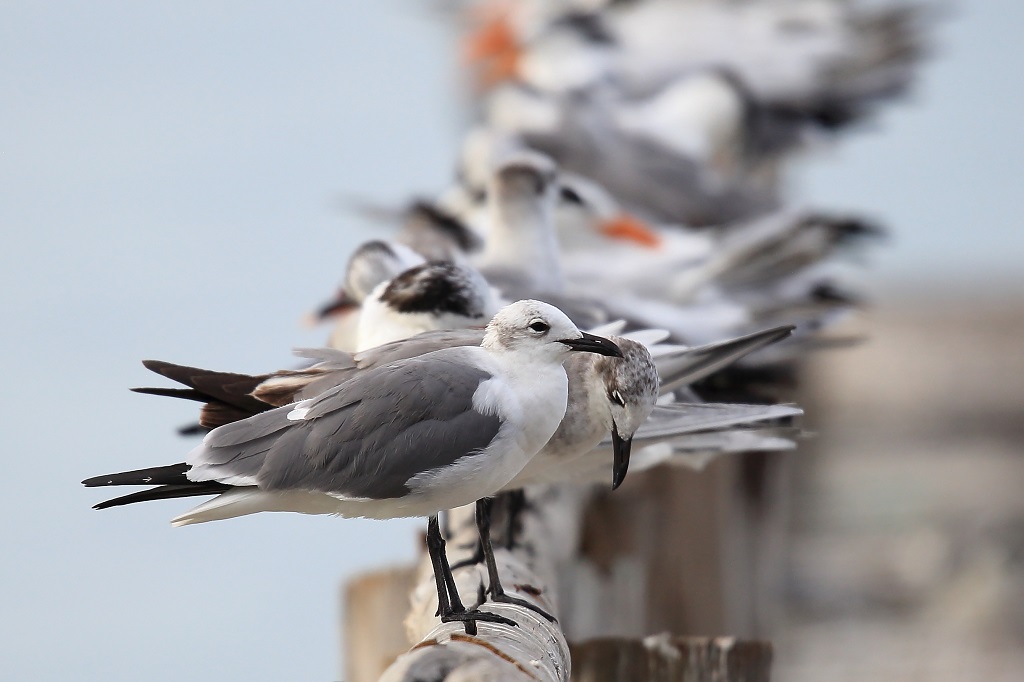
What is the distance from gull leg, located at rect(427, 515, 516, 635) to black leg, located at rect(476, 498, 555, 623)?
108 millimetres

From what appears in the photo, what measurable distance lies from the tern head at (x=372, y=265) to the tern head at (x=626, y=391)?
1114 mm

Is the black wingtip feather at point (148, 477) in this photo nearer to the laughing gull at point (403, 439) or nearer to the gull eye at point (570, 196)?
the laughing gull at point (403, 439)

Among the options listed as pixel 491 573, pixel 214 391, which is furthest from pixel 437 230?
pixel 214 391

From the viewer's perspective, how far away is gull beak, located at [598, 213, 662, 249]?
14.9 feet

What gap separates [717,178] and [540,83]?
124 cm

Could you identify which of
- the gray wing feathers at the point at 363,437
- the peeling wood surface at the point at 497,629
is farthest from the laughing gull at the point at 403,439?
the peeling wood surface at the point at 497,629

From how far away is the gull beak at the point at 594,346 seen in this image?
7.00 feet

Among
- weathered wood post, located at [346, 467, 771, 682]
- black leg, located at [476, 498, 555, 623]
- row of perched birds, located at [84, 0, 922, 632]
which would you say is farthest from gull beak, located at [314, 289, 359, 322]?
black leg, located at [476, 498, 555, 623]

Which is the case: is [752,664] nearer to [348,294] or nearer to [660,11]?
Result: [348,294]

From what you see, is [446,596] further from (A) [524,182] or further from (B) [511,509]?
(A) [524,182]

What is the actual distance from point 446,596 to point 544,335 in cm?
45

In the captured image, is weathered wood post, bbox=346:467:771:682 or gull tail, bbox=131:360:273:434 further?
gull tail, bbox=131:360:273:434

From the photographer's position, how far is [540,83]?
632cm

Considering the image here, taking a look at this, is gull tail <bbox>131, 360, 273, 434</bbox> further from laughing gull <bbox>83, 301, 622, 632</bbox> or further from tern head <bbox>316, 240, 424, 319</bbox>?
tern head <bbox>316, 240, 424, 319</bbox>
